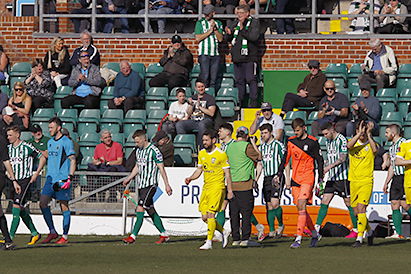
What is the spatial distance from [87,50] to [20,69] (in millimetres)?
1607

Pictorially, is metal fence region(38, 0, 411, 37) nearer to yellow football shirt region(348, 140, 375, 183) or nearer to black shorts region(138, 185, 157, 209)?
yellow football shirt region(348, 140, 375, 183)

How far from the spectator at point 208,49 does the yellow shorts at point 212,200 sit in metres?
6.72

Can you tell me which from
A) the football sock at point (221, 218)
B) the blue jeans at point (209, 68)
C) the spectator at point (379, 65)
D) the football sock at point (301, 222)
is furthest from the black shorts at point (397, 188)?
the blue jeans at point (209, 68)

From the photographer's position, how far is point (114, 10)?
2386 centimetres

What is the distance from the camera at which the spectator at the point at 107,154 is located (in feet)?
65.5

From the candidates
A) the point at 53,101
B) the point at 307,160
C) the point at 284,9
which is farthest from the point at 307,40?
the point at 307,160

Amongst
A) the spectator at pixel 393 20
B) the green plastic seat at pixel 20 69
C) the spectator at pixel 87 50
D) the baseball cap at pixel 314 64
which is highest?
the spectator at pixel 393 20

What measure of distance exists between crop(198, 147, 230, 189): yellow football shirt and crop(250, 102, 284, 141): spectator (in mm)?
4143

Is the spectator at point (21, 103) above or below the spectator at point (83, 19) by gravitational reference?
below

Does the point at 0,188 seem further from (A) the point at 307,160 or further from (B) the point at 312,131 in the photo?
(B) the point at 312,131

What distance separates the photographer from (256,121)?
19812mm

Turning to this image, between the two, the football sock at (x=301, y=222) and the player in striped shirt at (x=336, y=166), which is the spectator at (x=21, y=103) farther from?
the football sock at (x=301, y=222)

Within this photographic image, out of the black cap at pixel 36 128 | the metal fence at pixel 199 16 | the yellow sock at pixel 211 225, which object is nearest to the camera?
the yellow sock at pixel 211 225

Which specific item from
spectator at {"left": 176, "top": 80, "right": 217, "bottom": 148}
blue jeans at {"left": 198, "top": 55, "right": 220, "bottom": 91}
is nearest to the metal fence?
blue jeans at {"left": 198, "top": 55, "right": 220, "bottom": 91}
